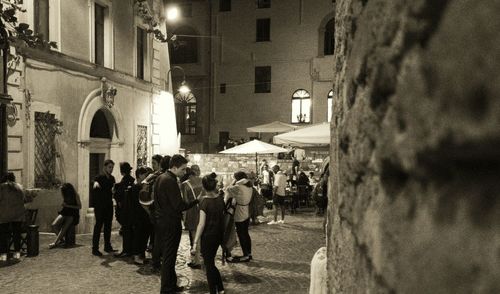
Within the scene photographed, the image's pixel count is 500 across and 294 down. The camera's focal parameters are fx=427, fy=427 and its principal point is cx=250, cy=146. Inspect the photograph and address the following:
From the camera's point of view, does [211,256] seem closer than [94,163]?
Yes

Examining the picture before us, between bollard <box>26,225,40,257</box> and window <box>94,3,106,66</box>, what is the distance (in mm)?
6465

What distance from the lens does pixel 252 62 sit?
100.0ft

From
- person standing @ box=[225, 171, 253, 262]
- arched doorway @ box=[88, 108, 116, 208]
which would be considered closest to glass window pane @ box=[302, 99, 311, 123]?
arched doorway @ box=[88, 108, 116, 208]

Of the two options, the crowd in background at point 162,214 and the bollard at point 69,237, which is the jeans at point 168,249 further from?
the bollard at point 69,237

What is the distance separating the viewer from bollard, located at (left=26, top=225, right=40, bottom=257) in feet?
27.0

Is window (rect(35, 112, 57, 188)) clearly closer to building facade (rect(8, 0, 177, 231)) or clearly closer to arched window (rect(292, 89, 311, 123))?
building facade (rect(8, 0, 177, 231))

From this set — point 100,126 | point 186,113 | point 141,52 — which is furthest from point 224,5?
point 100,126

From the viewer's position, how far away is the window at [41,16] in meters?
10.7

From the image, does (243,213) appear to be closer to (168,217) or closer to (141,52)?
(168,217)

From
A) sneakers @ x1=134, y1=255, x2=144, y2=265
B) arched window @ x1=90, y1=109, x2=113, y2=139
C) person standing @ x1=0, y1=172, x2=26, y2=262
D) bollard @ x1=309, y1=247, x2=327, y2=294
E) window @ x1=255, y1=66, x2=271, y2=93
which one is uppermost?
window @ x1=255, y1=66, x2=271, y2=93

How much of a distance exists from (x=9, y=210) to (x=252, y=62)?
2433cm

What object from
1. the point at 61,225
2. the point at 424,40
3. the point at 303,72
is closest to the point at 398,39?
the point at 424,40

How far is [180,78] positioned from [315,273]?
32197 millimetres

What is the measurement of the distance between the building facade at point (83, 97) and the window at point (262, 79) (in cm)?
1446
